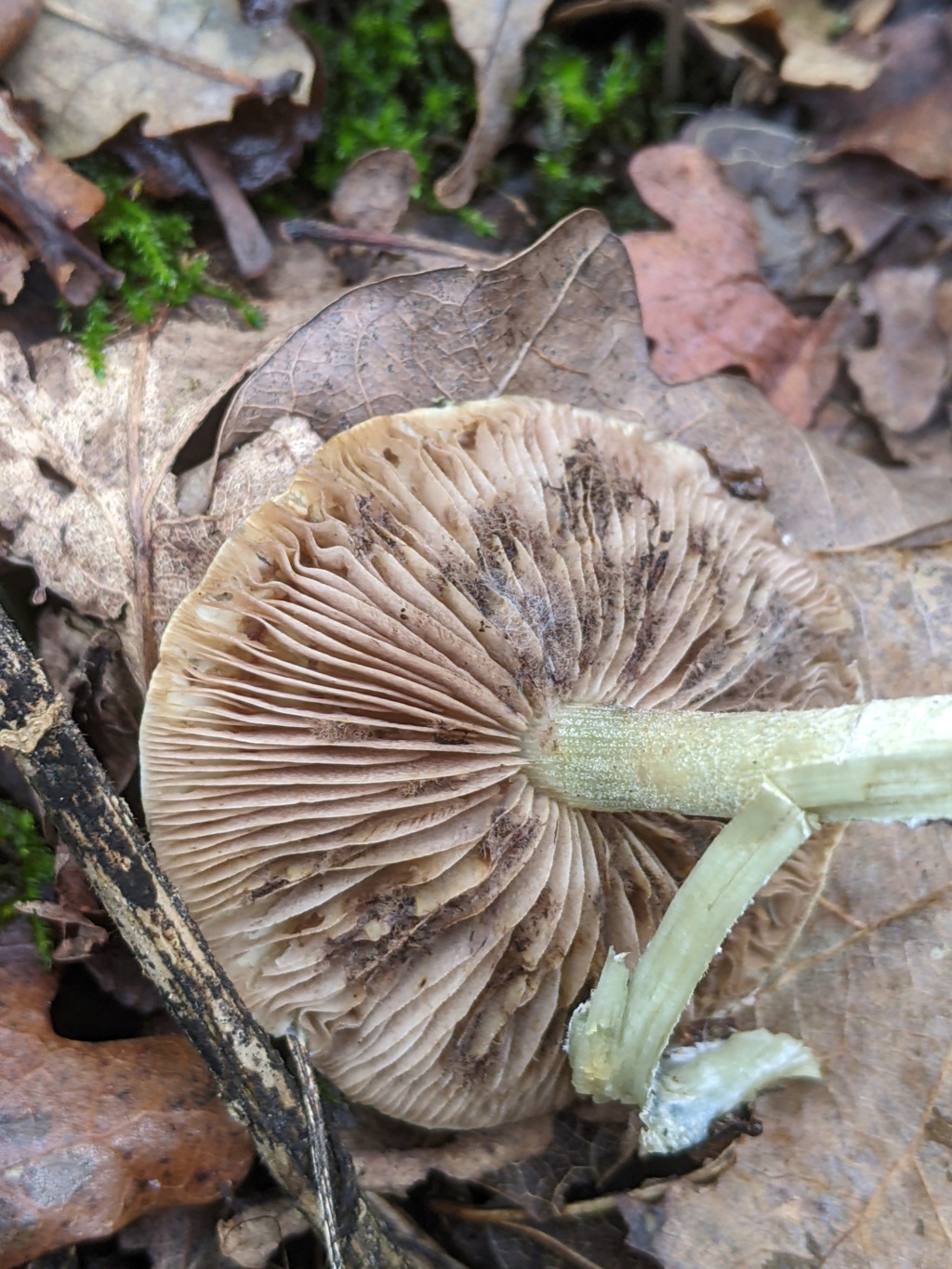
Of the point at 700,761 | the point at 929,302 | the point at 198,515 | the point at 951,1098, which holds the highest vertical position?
the point at 198,515

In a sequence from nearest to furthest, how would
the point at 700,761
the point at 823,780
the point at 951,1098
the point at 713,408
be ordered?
the point at 823,780
the point at 700,761
the point at 951,1098
the point at 713,408

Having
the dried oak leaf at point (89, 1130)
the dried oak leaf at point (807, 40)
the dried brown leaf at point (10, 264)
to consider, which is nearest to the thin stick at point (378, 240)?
the dried brown leaf at point (10, 264)

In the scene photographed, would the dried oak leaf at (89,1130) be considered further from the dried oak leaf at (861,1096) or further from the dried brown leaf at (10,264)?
the dried brown leaf at (10,264)

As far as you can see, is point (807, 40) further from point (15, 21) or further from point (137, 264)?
point (15, 21)

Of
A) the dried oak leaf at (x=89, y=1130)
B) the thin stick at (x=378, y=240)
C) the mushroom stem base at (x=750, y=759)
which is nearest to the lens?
the mushroom stem base at (x=750, y=759)

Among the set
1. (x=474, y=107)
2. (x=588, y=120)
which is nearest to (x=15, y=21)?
(x=474, y=107)

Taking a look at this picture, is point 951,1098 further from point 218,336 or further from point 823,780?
point 218,336

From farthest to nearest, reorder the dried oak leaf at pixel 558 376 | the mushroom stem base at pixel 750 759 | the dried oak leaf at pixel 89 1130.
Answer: the dried oak leaf at pixel 558 376 → the dried oak leaf at pixel 89 1130 → the mushroom stem base at pixel 750 759

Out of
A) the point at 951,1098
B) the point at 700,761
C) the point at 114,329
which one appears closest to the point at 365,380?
the point at 114,329
